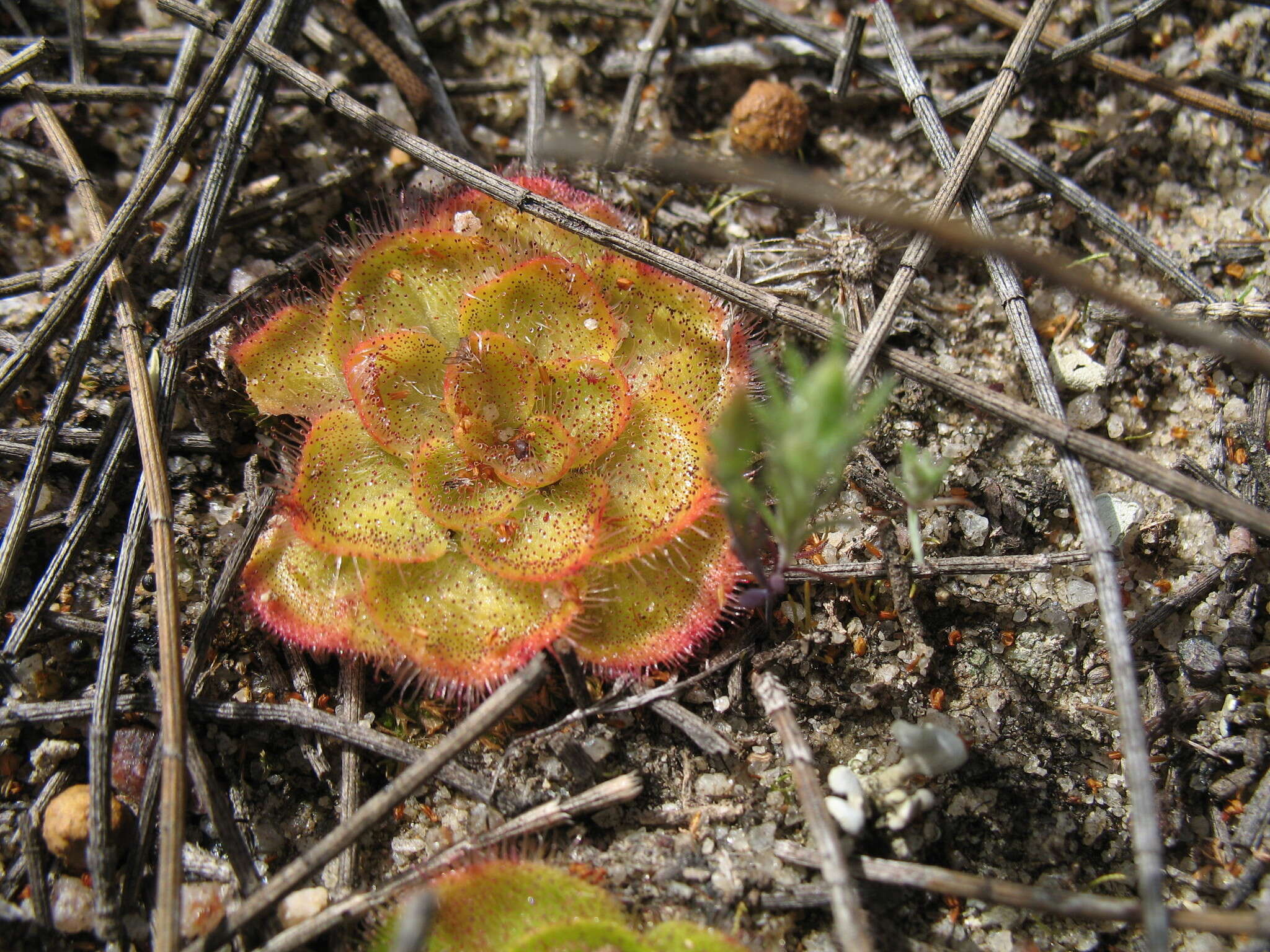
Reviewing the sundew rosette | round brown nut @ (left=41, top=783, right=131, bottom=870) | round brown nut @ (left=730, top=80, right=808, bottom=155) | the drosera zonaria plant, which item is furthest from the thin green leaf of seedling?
round brown nut @ (left=41, top=783, right=131, bottom=870)

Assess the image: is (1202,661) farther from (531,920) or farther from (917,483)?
(531,920)

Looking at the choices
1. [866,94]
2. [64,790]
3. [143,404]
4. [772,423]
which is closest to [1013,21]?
[866,94]

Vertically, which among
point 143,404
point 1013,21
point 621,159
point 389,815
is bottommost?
point 389,815

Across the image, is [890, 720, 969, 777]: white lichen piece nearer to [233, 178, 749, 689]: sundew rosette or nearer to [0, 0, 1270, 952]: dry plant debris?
[0, 0, 1270, 952]: dry plant debris

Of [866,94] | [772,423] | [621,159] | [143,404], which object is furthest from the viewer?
[866,94]

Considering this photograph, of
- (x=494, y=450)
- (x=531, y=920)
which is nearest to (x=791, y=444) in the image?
(x=494, y=450)

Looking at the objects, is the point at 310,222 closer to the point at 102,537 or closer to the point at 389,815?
the point at 102,537
